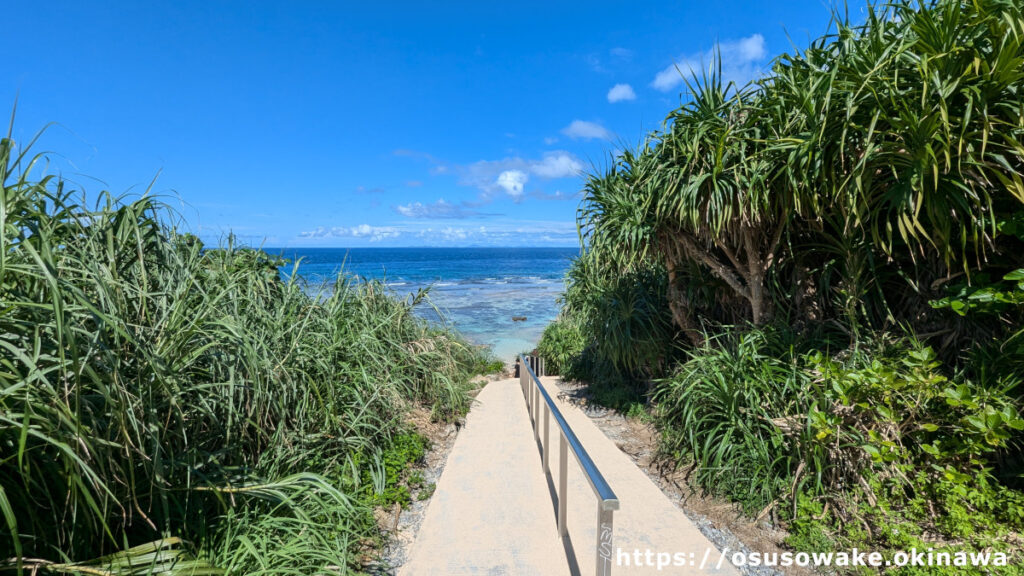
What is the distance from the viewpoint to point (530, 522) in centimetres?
312

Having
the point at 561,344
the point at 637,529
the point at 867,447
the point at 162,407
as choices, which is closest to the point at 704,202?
the point at 867,447

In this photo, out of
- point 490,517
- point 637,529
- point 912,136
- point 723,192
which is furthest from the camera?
point 723,192

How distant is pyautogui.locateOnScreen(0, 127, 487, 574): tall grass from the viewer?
1.51 m

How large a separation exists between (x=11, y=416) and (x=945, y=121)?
14.1 ft

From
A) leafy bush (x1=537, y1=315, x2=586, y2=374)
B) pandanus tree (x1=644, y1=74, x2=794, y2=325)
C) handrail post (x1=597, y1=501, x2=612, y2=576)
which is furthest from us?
leafy bush (x1=537, y1=315, x2=586, y2=374)

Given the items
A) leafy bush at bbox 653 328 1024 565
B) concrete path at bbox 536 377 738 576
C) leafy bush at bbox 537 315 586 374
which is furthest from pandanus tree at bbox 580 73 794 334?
leafy bush at bbox 537 315 586 374

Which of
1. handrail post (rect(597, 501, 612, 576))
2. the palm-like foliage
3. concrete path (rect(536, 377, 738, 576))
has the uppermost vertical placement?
the palm-like foliage

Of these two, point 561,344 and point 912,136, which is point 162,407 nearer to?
point 912,136

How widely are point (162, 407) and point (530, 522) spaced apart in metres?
2.36

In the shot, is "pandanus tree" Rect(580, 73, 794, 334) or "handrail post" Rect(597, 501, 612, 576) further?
"pandanus tree" Rect(580, 73, 794, 334)

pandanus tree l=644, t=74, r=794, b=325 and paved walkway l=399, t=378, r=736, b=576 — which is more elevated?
pandanus tree l=644, t=74, r=794, b=325

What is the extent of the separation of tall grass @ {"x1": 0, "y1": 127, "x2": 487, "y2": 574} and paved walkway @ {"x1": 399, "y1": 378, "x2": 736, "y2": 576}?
21.4 inches

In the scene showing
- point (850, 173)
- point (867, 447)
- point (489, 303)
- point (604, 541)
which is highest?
point (850, 173)

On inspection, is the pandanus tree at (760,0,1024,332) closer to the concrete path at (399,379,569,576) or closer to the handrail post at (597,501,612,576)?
the handrail post at (597,501,612,576)
